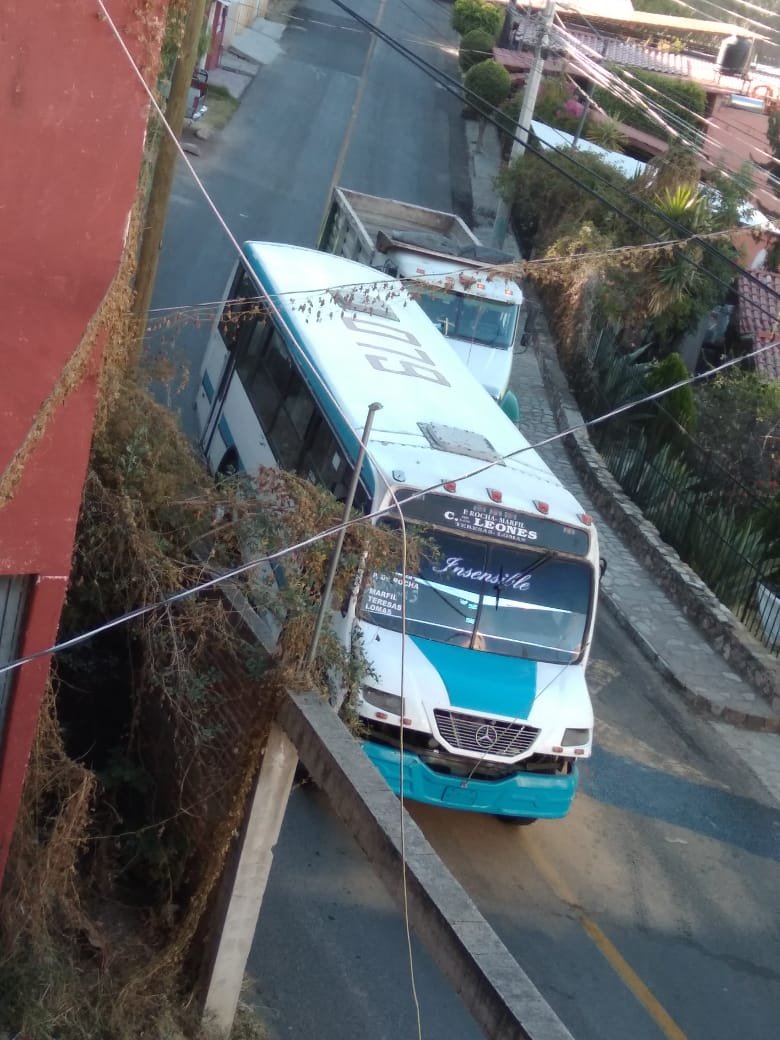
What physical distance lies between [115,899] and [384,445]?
3.63 meters

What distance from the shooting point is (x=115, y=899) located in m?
6.82

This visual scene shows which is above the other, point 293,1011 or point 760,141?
point 760,141

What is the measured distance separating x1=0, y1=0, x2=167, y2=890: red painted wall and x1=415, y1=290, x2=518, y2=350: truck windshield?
33.9 ft

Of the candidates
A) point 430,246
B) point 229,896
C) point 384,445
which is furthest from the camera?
point 430,246

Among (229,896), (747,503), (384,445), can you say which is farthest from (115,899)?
(747,503)

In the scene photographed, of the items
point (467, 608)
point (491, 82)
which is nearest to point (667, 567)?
point (467, 608)

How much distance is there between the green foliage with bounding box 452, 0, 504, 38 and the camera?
4538 centimetres

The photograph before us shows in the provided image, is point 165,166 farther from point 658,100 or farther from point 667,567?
point 658,100

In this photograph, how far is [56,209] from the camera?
5.05 metres

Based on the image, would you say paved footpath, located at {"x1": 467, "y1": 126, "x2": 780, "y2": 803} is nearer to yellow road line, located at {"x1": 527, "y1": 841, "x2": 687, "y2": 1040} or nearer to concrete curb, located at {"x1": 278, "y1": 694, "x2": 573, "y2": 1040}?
yellow road line, located at {"x1": 527, "y1": 841, "x2": 687, "y2": 1040}

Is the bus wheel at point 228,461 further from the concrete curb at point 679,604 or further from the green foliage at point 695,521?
the green foliage at point 695,521

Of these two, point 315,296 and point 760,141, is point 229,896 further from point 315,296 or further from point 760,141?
point 760,141

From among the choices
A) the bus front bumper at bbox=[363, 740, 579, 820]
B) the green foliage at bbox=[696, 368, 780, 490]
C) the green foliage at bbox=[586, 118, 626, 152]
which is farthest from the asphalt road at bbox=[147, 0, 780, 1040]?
the green foliage at bbox=[586, 118, 626, 152]

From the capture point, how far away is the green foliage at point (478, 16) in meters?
45.4
